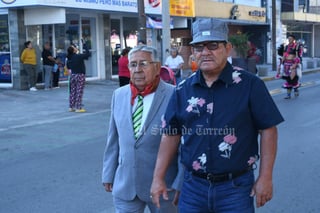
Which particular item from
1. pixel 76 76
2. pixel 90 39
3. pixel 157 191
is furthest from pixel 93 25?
pixel 157 191

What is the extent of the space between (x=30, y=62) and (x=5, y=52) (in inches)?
61.9

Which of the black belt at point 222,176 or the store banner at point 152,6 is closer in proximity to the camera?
the black belt at point 222,176

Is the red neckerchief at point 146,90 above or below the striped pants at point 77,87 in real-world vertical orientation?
above

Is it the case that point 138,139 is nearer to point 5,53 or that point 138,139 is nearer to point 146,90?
point 146,90

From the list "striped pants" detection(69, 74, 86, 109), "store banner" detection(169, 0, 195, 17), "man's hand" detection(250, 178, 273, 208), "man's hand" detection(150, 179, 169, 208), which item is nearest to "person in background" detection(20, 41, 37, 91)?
"striped pants" detection(69, 74, 86, 109)

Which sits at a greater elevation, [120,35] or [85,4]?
[85,4]

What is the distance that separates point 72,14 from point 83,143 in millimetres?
12951

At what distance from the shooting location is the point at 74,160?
7.57 meters

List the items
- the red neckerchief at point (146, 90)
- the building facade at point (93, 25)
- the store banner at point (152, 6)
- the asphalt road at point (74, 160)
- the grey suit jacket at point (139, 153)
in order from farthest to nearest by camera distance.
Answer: the store banner at point (152, 6) → the building facade at point (93, 25) → the asphalt road at point (74, 160) → the red neckerchief at point (146, 90) → the grey suit jacket at point (139, 153)

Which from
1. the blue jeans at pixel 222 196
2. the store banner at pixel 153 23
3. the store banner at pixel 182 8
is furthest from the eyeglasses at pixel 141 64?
the store banner at pixel 182 8

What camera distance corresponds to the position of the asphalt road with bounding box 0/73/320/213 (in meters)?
5.49

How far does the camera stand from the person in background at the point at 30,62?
17.9m

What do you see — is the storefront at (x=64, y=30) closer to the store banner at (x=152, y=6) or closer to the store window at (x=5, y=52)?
the store window at (x=5, y=52)

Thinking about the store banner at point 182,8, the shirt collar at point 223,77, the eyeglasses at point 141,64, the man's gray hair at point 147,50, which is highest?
the store banner at point 182,8
